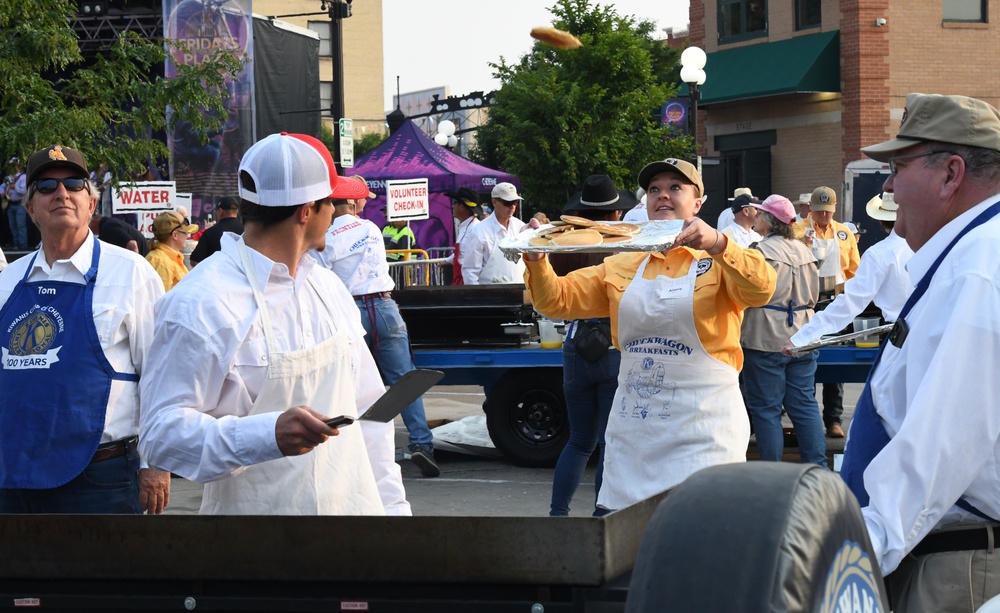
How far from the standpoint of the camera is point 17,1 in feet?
36.3

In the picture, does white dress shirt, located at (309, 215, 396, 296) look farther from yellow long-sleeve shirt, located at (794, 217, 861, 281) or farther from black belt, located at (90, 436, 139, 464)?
black belt, located at (90, 436, 139, 464)

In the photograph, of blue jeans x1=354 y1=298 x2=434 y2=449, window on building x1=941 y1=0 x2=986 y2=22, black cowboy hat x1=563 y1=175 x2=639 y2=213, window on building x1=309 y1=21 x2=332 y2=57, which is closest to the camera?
black cowboy hat x1=563 y1=175 x2=639 y2=213

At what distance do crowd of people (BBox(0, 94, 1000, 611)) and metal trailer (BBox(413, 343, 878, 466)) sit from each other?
2522 millimetres

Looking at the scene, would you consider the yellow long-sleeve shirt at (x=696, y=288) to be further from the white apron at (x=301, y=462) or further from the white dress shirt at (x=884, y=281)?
the white dress shirt at (x=884, y=281)

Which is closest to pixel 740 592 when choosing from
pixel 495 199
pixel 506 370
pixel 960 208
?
pixel 960 208

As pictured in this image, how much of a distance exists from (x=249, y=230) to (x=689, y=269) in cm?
217

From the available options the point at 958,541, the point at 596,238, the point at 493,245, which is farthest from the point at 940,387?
the point at 493,245

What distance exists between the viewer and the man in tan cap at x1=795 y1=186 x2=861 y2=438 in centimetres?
1083

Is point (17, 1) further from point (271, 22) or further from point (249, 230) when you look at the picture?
point (271, 22)

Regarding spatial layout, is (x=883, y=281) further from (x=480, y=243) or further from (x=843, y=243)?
Answer: (x=480, y=243)

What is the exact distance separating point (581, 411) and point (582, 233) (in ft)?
6.48

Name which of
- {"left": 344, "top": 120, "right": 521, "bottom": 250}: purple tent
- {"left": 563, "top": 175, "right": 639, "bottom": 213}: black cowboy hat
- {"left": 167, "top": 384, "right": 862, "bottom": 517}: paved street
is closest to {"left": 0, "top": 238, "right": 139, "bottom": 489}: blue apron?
{"left": 563, "top": 175, "right": 639, "bottom": 213}: black cowboy hat

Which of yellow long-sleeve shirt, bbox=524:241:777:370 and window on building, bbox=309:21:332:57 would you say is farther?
window on building, bbox=309:21:332:57

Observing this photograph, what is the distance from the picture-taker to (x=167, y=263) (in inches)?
415
